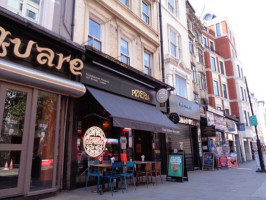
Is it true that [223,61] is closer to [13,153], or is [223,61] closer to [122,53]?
[122,53]

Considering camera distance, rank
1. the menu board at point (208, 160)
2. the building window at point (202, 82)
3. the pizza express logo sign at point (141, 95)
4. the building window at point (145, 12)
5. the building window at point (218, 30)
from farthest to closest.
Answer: the building window at point (218, 30) < the building window at point (202, 82) < the menu board at point (208, 160) < the building window at point (145, 12) < the pizza express logo sign at point (141, 95)

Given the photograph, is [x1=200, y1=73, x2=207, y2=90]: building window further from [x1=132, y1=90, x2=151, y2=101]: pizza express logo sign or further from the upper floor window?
the upper floor window

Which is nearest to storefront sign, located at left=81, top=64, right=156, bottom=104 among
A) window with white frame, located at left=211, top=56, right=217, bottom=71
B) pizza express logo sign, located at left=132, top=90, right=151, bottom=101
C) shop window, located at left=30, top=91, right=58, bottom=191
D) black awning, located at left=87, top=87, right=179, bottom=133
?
pizza express logo sign, located at left=132, top=90, right=151, bottom=101

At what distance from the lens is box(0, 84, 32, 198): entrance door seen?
5.72 m

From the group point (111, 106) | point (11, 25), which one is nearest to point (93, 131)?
point (111, 106)

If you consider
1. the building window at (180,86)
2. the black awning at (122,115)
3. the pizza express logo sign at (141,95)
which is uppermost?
the building window at (180,86)

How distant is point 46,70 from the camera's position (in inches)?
275

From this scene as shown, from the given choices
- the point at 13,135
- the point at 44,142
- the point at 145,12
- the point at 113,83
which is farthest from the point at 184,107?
the point at 13,135

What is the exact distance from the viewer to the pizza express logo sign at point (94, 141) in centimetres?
854

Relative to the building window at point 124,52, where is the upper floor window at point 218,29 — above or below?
above

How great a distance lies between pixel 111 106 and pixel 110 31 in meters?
4.62

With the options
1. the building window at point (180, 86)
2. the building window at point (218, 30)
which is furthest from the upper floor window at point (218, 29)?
the building window at point (180, 86)

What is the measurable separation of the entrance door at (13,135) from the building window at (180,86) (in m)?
11.3

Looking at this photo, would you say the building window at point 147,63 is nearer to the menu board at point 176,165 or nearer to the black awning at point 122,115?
the black awning at point 122,115
